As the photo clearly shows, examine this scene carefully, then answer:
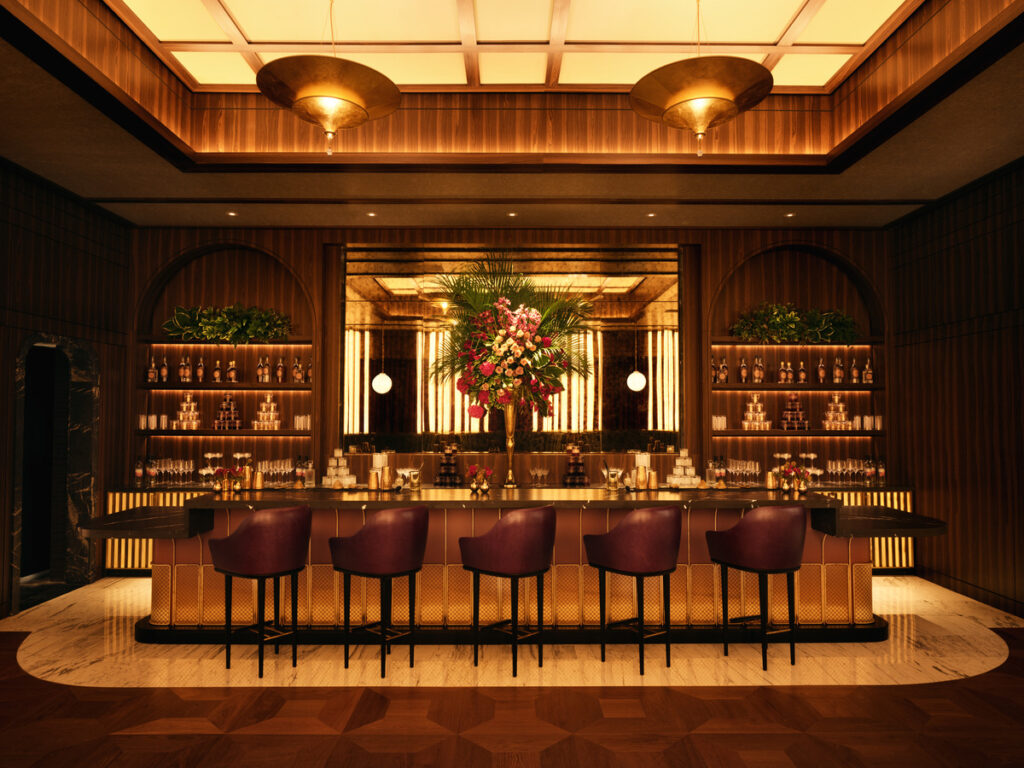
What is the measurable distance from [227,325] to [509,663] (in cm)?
435

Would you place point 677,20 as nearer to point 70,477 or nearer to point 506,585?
point 506,585

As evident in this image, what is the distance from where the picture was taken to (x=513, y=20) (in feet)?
14.2

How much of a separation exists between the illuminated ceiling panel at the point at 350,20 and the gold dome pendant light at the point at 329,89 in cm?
97

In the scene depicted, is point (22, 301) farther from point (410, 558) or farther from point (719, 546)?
point (719, 546)

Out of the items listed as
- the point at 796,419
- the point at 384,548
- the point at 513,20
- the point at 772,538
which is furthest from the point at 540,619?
the point at 796,419

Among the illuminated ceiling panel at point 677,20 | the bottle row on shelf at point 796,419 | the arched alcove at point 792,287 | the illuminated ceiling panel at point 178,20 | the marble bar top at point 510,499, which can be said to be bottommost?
the marble bar top at point 510,499

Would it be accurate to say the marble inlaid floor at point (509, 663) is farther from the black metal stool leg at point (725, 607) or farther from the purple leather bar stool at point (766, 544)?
the purple leather bar stool at point (766, 544)

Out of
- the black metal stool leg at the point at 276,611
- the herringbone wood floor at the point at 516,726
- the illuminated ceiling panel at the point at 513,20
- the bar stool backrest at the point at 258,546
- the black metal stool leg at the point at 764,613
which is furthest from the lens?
the illuminated ceiling panel at the point at 513,20

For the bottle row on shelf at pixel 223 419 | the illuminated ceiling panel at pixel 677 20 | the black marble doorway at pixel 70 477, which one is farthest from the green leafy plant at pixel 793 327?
the black marble doorway at pixel 70 477

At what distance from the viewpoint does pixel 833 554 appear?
14.6 ft

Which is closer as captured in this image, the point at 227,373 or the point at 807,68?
the point at 807,68

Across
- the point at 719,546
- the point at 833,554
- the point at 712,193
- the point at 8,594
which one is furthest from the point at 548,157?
the point at 8,594

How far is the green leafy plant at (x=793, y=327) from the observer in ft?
21.7

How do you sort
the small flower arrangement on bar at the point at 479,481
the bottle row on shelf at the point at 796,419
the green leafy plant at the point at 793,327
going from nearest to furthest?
the small flower arrangement on bar at the point at 479,481 → the green leafy plant at the point at 793,327 → the bottle row on shelf at the point at 796,419
